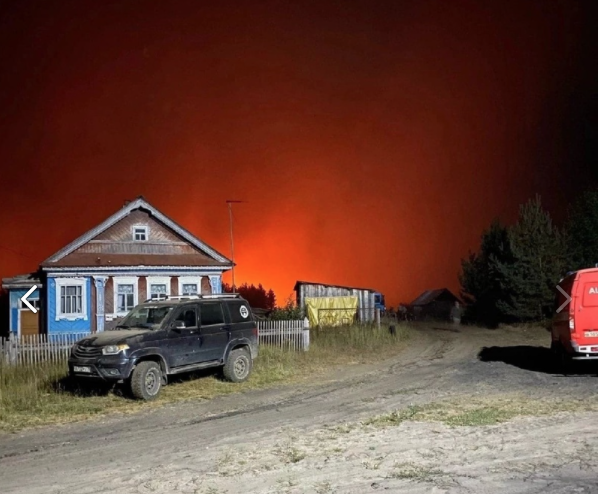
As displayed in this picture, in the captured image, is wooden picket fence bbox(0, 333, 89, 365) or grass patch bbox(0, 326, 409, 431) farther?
wooden picket fence bbox(0, 333, 89, 365)

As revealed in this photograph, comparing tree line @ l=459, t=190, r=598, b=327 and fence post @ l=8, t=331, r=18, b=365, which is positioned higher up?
tree line @ l=459, t=190, r=598, b=327

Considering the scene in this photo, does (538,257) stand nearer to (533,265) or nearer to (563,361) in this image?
(533,265)

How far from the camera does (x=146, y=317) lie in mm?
14438

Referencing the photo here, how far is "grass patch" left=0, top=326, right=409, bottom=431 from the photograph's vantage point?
11.9 meters

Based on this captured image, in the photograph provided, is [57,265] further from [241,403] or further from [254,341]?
[241,403]

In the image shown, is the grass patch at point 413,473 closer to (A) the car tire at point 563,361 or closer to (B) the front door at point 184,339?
(B) the front door at point 184,339

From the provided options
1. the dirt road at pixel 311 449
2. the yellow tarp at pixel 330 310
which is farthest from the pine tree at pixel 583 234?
the dirt road at pixel 311 449

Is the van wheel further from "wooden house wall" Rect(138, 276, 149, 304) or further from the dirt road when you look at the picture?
"wooden house wall" Rect(138, 276, 149, 304)

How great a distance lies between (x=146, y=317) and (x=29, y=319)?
55.3ft

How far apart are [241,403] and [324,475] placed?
587 cm

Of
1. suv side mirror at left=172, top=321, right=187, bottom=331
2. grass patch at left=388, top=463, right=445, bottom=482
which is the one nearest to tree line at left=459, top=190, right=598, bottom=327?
suv side mirror at left=172, top=321, right=187, bottom=331

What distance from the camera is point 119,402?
12727 mm

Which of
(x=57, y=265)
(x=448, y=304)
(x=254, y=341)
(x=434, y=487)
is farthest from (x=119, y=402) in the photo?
(x=448, y=304)

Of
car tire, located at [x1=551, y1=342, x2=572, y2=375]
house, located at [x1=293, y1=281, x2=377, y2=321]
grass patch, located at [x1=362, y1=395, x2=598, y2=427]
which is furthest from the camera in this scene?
house, located at [x1=293, y1=281, x2=377, y2=321]
